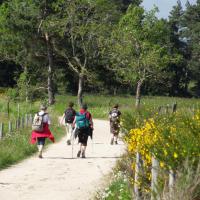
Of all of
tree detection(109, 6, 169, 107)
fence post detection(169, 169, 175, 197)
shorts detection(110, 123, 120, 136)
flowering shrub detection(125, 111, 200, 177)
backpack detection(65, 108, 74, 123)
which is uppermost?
tree detection(109, 6, 169, 107)

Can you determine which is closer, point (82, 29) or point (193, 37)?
point (82, 29)

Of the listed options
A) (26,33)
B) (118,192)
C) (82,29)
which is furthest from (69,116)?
(26,33)

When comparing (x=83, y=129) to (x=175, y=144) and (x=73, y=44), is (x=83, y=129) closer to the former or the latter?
(x=175, y=144)

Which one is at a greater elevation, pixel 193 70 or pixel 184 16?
pixel 184 16

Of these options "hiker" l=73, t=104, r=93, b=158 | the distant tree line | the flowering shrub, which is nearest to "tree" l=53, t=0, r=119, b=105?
the distant tree line

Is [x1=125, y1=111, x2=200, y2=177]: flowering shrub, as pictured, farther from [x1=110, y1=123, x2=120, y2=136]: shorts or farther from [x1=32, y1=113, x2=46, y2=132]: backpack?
[x1=110, y1=123, x2=120, y2=136]: shorts

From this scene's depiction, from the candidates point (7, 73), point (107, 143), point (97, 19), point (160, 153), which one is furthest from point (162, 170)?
point (7, 73)

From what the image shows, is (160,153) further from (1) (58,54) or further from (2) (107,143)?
(1) (58,54)

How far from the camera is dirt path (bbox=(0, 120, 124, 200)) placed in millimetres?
12219

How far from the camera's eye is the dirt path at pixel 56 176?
1222cm

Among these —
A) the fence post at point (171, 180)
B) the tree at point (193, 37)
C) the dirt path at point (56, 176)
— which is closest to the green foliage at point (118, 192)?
the dirt path at point (56, 176)

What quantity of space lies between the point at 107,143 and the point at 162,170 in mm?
16994

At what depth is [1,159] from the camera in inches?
661

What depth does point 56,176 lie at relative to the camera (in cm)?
1470
